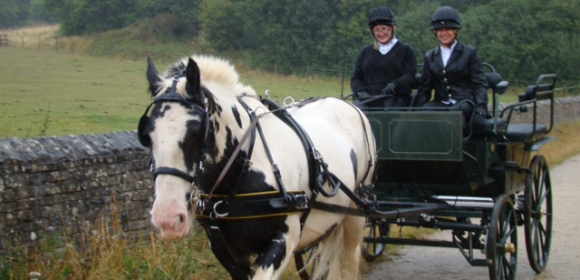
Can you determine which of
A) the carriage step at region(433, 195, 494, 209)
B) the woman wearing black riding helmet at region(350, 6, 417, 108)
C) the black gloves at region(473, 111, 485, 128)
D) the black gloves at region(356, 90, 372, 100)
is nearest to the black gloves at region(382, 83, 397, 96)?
the woman wearing black riding helmet at region(350, 6, 417, 108)

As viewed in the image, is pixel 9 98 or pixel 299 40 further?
pixel 299 40

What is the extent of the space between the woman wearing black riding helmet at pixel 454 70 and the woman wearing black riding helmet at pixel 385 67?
0.79ft

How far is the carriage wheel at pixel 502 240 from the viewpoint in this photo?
18.2ft

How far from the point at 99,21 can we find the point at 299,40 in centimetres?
850

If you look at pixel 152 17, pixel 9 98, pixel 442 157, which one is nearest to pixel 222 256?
pixel 442 157

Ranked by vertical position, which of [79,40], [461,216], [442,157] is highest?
[79,40]

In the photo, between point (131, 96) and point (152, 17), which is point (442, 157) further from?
point (152, 17)

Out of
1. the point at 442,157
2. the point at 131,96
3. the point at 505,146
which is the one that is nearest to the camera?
the point at 442,157

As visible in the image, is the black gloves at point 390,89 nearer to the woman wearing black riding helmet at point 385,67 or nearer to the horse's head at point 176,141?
the woman wearing black riding helmet at point 385,67

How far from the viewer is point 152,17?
Answer: 2617 cm

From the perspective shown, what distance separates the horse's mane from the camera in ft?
12.5

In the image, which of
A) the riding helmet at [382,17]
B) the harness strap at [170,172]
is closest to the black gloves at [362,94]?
the riding helmet at [382,17]

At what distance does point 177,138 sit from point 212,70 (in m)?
0.69

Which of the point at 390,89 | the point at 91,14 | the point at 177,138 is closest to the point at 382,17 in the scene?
the point at 390,89
